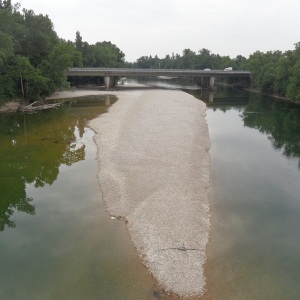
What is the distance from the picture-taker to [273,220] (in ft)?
60.0

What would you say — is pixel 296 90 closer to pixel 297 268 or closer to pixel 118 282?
pixel 297 268

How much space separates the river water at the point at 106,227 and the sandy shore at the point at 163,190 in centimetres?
67

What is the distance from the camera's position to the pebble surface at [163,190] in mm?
14000

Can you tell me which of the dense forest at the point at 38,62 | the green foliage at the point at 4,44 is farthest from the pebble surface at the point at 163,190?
the dense forest at the point at 38,62

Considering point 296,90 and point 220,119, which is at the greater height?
point 296,90

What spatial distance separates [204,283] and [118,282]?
11.9 feet

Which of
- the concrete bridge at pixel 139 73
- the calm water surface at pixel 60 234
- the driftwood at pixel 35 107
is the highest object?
the concrete bridge at pixel 139 73

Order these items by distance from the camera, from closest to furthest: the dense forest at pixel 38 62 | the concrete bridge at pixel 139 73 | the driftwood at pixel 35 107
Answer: the dense forest at pixel 38 62 → the driftwood at pixel 35 107 → the concrete bridge at pixel 139 73

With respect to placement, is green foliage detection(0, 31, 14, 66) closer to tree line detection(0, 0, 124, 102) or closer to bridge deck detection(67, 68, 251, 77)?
tree line detection(0, 0, 124, 102)

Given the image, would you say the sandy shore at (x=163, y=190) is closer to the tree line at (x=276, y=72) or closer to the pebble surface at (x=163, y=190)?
the pebble surface at (x=163, y=190)

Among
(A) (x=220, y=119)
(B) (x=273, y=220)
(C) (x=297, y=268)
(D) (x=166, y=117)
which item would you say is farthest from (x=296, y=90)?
(C) (x=297, y=268)

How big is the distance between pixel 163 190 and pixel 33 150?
15.8 m

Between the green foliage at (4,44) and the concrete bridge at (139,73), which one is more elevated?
the green foliage at (4,44)

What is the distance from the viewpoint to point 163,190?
20469mm
